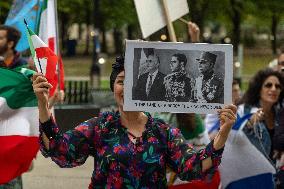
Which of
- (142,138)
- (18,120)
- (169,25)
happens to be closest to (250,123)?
(169,25)

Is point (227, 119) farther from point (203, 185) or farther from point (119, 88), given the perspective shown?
point (203, 185)

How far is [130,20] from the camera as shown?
1510 inches

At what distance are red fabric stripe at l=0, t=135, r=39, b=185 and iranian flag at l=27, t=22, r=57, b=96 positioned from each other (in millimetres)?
807

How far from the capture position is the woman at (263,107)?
5832mm

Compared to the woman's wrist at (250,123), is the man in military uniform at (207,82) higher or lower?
higher

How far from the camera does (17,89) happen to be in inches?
197

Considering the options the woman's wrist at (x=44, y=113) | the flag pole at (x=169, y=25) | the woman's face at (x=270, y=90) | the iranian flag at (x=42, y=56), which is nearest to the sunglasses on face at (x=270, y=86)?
the woman's face at (x=270, y=90)

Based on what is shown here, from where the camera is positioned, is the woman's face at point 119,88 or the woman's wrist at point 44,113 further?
the woman's face at point 119,88

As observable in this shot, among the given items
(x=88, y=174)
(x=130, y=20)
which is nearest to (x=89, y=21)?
(x=130, y=20)

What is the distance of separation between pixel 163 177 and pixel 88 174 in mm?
6053

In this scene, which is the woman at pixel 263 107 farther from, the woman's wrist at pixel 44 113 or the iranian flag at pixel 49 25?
the woman's wrist at pixel 44 113

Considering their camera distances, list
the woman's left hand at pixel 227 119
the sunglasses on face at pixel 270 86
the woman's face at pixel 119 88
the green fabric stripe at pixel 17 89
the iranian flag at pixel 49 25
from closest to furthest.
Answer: the woman's left hand at pixel 227 119
the woman's face at pixel 119 88
the green fabric stripe at pixel 17 89
the sunglasses on face at pixel 270 86
the iranian flag at pixel 49 25

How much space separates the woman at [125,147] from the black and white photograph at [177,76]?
0.34ft

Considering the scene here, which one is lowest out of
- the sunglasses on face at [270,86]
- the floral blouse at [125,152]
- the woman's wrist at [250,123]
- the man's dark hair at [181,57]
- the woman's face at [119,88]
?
the woman's wrist at [250,123]
